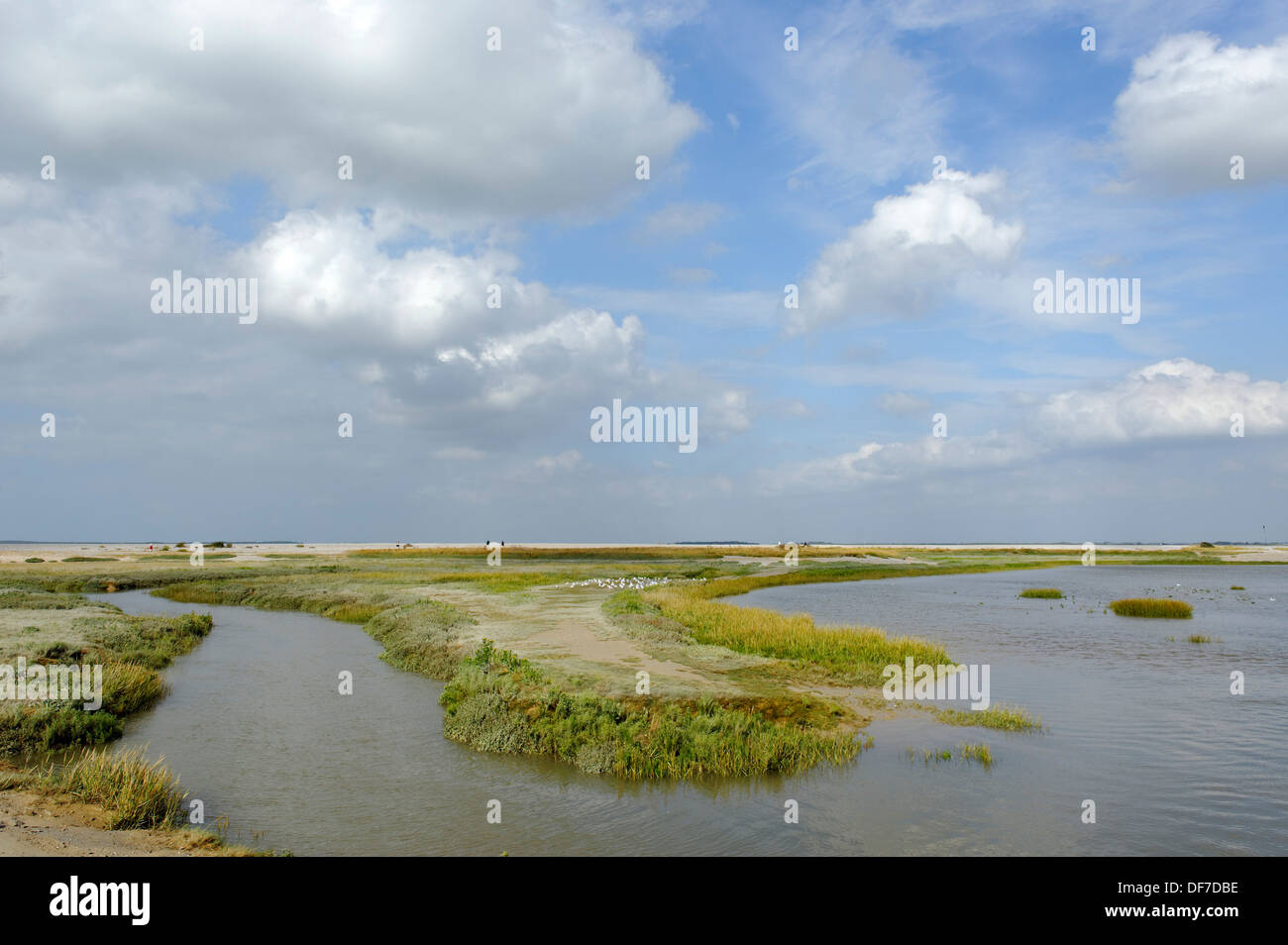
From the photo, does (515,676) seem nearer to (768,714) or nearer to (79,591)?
(768,714)

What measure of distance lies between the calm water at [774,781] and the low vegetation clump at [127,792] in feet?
3.54

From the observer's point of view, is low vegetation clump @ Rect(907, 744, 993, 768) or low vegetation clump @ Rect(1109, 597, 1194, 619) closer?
low vegetation clump @ Rect(907, 744, 993, 768)

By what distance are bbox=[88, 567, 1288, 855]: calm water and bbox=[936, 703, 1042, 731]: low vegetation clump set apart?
652mm

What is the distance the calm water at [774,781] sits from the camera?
12.4 metres

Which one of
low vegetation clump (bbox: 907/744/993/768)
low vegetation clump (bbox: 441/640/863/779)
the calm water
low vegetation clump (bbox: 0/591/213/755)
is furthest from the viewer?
low vegetation clump (bbox: 0/591/213/755)

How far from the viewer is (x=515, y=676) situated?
21.9 metres

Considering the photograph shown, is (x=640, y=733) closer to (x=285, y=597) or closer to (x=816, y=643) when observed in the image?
(x=816, y=643)

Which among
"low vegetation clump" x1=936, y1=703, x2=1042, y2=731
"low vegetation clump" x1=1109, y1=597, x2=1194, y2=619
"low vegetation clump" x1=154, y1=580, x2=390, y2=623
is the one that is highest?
"low vegetation clump" x1=936, y1=703, x2=1042, y2=731

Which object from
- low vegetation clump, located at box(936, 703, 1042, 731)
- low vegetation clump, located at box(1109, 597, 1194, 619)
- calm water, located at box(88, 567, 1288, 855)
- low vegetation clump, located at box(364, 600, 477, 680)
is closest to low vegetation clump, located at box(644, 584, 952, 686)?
calm water, located at box(88, 567, 1288, 855)

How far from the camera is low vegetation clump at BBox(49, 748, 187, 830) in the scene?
12.0 m

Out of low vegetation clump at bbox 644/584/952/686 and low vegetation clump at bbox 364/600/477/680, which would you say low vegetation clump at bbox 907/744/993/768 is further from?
low vegetation clump at bbox 364/600/477/680

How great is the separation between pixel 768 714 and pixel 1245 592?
228ft

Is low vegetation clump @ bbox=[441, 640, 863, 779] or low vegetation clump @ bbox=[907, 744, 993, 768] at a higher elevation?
low vegetation clump @ bbox=[441, 640, 863, 779]
